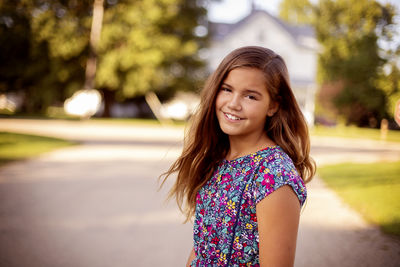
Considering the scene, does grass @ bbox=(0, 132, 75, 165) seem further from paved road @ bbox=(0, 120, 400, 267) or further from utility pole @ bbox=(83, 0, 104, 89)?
utility pole @ bbox=(83, 0, 104, 89)

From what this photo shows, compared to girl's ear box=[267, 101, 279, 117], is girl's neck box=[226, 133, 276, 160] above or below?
below

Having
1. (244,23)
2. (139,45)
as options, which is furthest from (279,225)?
(244,23)

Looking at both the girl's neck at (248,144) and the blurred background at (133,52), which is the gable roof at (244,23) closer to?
the blurred background at (133,52)

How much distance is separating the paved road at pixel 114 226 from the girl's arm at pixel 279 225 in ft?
6.32

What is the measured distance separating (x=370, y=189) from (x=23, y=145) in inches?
354

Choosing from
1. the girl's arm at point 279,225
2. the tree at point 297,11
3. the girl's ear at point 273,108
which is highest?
the tree at point 297,11

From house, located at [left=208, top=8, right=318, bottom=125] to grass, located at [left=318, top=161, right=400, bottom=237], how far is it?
21.3 m

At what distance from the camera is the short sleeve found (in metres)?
1.26

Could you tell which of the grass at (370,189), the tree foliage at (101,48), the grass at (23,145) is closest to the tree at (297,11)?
the tree foliage at (101,48)

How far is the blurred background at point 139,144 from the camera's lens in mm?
3457

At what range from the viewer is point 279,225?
1.23 meters

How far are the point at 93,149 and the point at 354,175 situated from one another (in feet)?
23.4

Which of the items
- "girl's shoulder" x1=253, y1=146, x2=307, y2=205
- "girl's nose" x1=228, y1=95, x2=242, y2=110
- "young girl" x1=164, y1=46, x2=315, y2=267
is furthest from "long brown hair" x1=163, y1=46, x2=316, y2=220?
"girl's shoulder" x1=253, y1=146, x2=307, y2=205

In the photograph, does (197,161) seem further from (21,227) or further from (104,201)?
(104,201)
